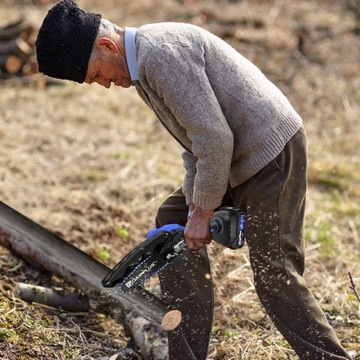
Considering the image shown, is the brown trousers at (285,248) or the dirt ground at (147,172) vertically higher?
the brown trousers at (285,248)

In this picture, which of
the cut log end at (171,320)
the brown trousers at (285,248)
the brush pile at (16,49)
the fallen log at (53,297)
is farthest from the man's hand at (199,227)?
the brush pile at (16,49)

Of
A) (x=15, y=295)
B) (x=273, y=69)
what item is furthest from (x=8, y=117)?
(x=15, y=295)

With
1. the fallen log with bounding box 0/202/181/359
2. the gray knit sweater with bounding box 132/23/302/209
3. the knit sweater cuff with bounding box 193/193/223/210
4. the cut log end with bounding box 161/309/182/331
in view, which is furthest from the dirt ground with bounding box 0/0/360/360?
the gray knit sweater with bounding box 132/23/302/209

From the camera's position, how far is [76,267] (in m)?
4.41

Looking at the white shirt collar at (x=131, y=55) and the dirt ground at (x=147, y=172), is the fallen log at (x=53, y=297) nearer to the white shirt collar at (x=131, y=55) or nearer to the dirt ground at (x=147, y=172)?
the dirt ground at (x=147, y=172)

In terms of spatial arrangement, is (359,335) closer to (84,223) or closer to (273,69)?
(84,223)

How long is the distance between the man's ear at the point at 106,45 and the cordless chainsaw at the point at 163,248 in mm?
842

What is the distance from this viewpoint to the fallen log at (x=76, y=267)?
3838mm

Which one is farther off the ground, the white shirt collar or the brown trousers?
the white shirt collar

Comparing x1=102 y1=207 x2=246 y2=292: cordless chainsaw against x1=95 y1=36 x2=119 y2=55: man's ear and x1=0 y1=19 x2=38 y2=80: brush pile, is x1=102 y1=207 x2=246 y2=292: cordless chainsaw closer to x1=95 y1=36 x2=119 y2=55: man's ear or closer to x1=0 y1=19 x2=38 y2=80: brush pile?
x1=95 y1=36 x2=119 y2=55: man's ear

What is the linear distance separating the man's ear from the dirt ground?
1578 mm

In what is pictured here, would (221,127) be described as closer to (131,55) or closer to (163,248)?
(131,55)

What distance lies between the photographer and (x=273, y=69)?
1011cm

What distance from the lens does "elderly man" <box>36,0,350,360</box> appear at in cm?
310
